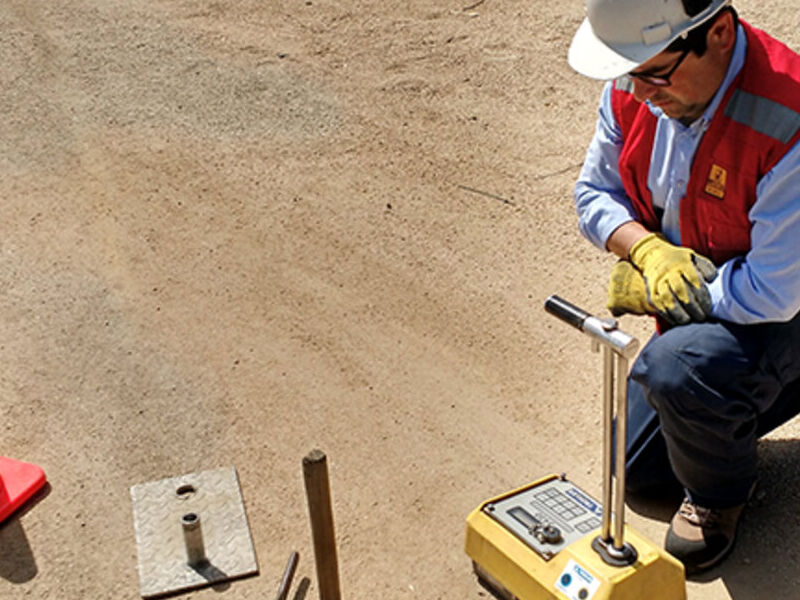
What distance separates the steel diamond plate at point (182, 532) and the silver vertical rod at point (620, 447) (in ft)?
3.87

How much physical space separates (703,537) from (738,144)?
117 centimetres

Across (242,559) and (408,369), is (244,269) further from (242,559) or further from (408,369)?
(242,559)

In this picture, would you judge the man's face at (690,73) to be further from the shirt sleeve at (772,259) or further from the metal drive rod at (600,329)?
the metal drive rod at (600,329)

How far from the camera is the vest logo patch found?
3.16 m

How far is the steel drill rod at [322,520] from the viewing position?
269 cm

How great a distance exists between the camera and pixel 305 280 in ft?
15.6

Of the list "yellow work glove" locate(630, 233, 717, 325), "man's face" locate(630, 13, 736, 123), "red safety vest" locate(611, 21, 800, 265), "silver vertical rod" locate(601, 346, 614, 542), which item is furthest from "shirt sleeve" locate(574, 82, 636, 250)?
"silver vertical rod" locate(601, 346, 614, 542)

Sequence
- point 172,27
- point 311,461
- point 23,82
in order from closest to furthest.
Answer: point 311,461
point 23,82
point 172,27

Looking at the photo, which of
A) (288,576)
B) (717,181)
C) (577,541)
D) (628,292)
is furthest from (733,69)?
Answer: (288,576)

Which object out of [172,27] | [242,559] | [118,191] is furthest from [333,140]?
[242,559]

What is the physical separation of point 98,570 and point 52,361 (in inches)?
43.6

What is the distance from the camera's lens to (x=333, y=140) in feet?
18.5

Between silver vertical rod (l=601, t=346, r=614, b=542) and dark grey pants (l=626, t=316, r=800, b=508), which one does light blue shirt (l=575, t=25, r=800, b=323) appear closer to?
dark grey pants (l=626, t=316, r=800, b=508)

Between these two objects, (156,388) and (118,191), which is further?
(118,191)
